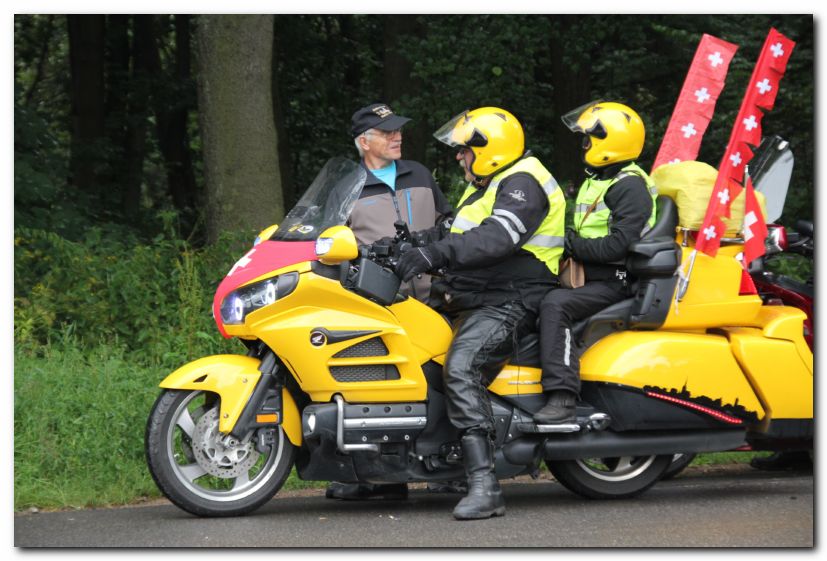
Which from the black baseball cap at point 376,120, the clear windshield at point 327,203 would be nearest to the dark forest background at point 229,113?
the black baseball cap at point 376,120

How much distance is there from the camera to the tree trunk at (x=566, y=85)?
1551 centimetres

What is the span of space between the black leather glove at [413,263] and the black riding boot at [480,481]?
80 cm

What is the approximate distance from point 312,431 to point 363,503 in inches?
32.5

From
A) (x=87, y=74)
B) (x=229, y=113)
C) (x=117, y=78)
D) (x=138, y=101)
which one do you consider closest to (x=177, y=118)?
(x=138, y=101)

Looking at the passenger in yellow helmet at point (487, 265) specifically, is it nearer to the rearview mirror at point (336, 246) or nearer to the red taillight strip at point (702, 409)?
the rearview mirror at point (336, 246)

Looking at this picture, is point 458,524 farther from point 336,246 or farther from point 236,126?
point 236,126

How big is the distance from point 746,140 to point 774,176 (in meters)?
0.71

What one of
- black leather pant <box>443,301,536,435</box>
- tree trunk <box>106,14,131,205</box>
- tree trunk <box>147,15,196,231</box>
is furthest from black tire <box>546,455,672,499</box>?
tree trunk <box>106,14,131,205</box>

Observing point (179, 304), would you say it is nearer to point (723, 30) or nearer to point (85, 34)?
point (723, 30)

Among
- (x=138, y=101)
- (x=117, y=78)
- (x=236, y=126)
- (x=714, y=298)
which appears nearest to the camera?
(x=714, y=298)

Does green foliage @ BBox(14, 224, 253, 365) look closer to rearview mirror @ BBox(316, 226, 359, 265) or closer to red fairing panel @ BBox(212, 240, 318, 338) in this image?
red fairing panel @ BBox(212, 240, 318, 338)

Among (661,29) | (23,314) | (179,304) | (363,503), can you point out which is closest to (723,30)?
(661,29)

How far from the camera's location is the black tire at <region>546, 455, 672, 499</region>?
21.7 ft

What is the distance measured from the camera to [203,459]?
236 inches
